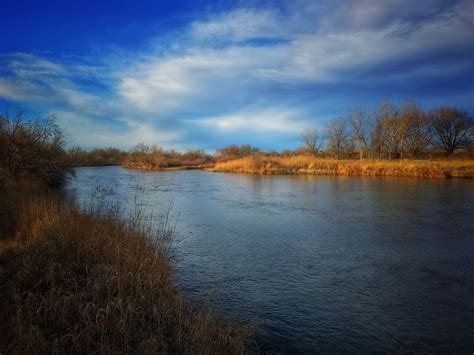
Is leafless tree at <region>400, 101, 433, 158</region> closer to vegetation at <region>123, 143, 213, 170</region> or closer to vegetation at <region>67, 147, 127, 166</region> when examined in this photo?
vegetation at <region>123, 143, 213, 170</region>

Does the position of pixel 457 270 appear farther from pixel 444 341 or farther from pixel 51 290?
pixel 51 290

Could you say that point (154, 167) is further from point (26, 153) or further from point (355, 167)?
point (26, 153)

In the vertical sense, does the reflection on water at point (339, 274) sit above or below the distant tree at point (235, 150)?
below

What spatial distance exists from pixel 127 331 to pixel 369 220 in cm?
1156

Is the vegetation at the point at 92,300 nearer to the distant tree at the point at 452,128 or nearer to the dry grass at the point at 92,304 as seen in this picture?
the dry grass at the point at 92,304

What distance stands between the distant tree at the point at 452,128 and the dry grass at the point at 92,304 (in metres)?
57.6

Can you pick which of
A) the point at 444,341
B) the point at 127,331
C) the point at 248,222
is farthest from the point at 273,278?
the point at 248,222

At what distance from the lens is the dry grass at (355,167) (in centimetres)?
3331

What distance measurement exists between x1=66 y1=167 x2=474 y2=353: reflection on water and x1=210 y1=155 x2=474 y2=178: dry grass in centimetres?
2095

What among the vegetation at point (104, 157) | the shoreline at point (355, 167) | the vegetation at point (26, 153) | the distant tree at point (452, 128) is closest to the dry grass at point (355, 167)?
the shoreline at point (355, 167)

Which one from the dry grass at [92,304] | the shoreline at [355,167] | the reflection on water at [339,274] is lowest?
the reflection on water at [339,274]

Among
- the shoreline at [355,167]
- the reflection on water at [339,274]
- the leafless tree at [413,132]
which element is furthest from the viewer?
the leafless tree at [413,132]

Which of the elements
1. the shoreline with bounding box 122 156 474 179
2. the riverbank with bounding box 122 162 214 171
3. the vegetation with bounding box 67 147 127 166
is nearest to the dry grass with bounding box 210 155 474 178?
the shoreline with bounding box 122 156 474 179

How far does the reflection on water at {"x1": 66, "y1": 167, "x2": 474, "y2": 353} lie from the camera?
5152 millimetres
